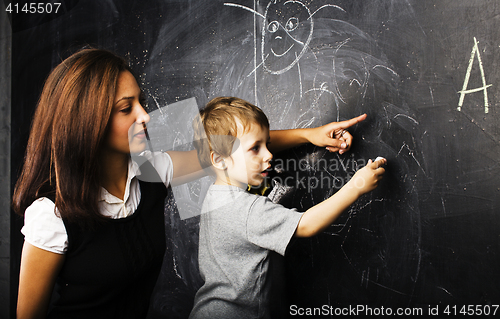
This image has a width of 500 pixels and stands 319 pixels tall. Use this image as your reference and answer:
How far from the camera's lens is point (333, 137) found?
1.18 meters

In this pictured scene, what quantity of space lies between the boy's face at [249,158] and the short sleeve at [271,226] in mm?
125

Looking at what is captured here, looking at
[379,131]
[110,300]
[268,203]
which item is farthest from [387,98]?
[110,300]

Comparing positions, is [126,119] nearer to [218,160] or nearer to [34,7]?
[218,160]

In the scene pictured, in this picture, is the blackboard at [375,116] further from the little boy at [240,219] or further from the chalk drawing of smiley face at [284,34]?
the little boy at [240,219]

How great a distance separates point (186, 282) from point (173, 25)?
1.16 meters

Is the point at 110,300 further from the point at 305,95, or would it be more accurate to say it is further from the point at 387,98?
the point at 387,98

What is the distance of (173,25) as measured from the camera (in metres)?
1.54

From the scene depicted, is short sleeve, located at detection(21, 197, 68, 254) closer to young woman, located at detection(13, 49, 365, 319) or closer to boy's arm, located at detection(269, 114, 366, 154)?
young woman, located at detection(13, 49, 365, 319)

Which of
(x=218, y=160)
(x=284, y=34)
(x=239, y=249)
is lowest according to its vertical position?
(x=239, y=249)

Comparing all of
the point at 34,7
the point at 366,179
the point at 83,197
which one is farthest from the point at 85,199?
the point at 34,7

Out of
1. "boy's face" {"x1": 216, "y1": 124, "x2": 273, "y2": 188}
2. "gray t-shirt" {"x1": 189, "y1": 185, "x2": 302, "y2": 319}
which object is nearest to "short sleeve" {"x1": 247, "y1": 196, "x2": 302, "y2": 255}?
"gray t-shirt" {"x1": 189, "y1": 185, "x2": 302, "y2": 319}

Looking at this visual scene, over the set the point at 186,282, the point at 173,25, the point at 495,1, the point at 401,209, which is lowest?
the point at 186,282

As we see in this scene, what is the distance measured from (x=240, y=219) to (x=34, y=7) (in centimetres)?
177

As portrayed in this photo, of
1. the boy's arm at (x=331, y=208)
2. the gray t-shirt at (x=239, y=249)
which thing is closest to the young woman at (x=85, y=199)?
the gray t-shirt at (x=239, y=249)
